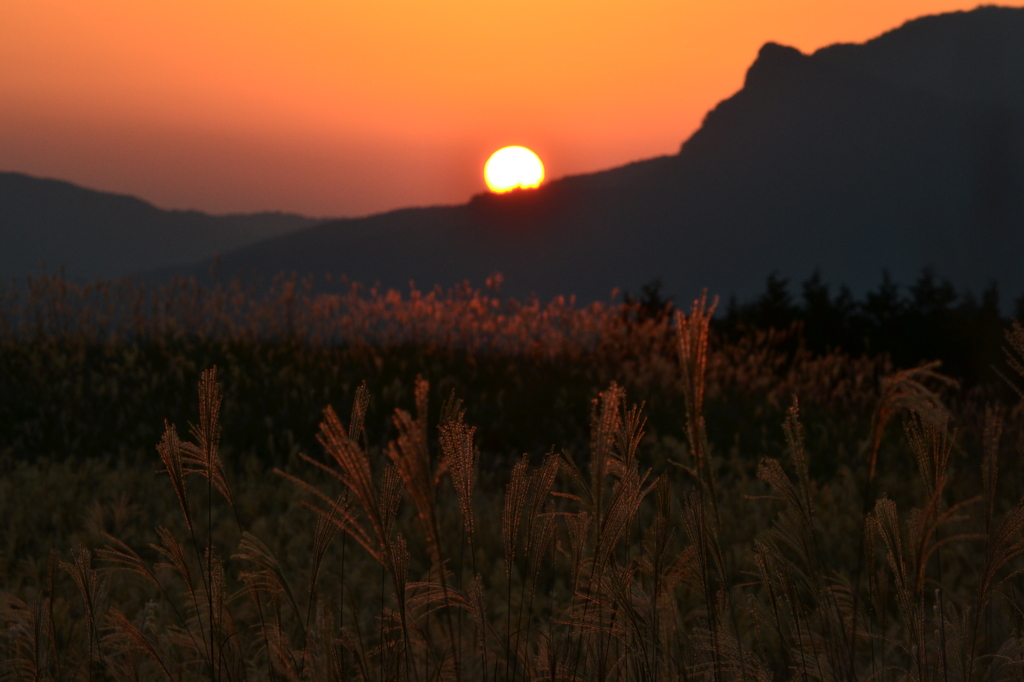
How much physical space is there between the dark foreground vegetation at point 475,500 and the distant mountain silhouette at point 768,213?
48999 mm

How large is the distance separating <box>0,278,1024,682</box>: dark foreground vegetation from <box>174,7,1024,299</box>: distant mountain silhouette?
49.0 m

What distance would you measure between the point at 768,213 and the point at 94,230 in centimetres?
11381

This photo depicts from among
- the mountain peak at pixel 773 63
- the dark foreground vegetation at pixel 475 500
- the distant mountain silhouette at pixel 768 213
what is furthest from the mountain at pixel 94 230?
the dark foreground vegetation at pixel 475 500

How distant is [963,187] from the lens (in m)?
75.2

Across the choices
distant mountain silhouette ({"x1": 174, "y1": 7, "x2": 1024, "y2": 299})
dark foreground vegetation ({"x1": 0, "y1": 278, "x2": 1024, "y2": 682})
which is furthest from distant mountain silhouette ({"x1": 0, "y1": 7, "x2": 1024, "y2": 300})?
dark foreground vegetation ({"x1": 0, "y1": 278, "x2": 1024, "y2": 682})

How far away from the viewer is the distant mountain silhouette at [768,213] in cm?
6638

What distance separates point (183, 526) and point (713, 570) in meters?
3.27

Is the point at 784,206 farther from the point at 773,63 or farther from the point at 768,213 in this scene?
the point at 773,63

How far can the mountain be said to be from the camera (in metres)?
116

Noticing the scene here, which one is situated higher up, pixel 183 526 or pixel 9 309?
pixel 9 309

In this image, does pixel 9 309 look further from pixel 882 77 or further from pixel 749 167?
pixel 882 77

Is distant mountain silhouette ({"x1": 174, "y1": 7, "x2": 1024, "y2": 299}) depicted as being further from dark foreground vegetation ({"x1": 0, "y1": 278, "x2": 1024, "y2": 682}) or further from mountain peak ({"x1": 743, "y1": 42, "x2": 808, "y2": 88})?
dark foreground vegetation ({"x1": 0, "y1": 278, "x2": 1024, "y2": 682})

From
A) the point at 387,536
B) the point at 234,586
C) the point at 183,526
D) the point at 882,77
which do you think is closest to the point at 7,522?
the point at 183,526

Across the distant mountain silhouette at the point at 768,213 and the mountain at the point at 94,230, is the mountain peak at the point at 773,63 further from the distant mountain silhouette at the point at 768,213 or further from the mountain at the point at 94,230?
the mountain at the point at 94,230
